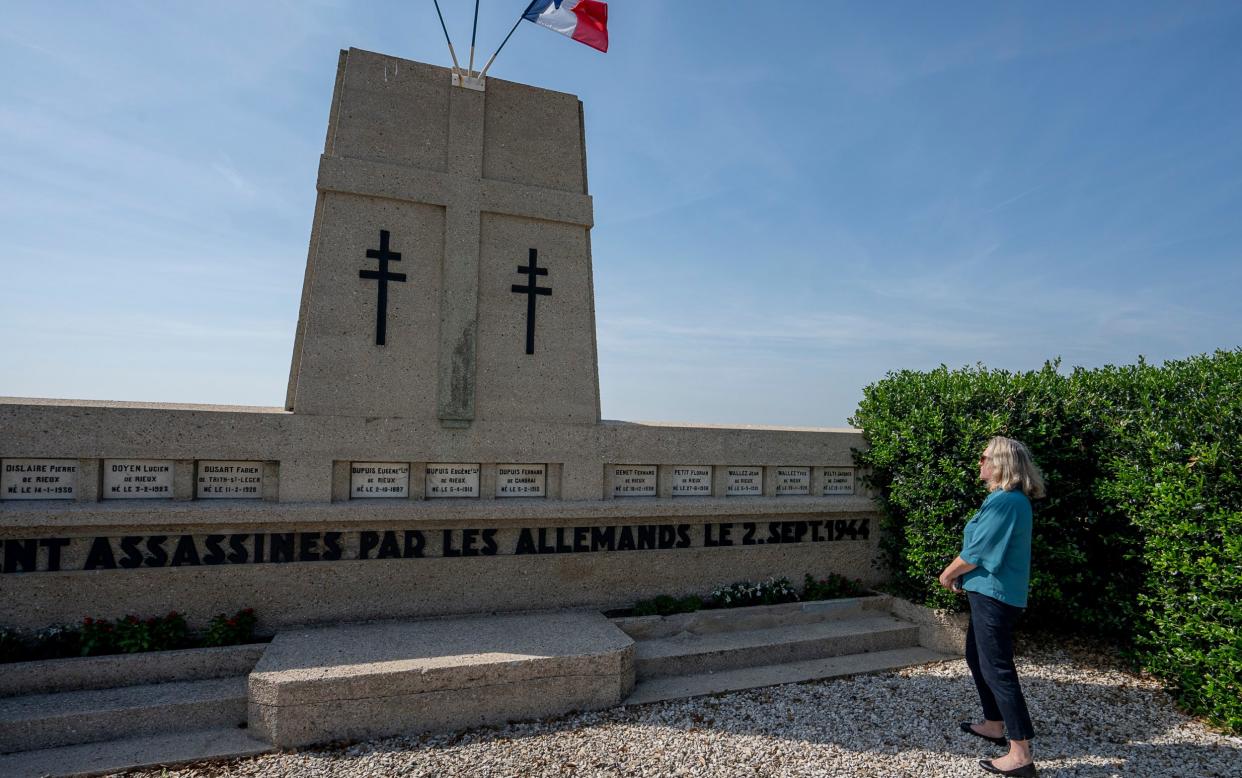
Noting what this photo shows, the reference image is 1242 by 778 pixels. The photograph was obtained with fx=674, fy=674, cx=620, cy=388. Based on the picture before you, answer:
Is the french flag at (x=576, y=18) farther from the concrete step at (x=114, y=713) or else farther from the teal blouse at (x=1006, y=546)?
the concrete step at (x=114, y=713)

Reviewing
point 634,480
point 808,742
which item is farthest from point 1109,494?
point 634,480

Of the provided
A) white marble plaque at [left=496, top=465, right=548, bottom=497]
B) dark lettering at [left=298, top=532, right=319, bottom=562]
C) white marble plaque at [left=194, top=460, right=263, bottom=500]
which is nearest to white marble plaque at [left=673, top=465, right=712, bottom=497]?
white marble plaque at [left=496, top=465, right=548, bottom=497]

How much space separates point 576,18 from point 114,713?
294 inches

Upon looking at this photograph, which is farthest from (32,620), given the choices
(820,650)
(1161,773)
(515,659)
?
(1161,773)

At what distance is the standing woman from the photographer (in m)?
4.48

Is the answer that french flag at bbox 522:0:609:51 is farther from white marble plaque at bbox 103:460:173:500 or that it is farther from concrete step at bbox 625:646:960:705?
concrete step at bbox 625:646:960:705

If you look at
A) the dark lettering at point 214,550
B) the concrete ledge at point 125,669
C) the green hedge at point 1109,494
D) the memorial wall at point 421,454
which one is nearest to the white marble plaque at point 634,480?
the memorial wall at point 421,454

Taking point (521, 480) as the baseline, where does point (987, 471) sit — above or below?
above

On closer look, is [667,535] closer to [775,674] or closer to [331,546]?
[775,674]

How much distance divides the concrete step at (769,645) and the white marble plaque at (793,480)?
1464mm

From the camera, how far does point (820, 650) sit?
6.66 m

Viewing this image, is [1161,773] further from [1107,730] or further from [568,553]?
[568,553]

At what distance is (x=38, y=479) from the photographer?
547 cm

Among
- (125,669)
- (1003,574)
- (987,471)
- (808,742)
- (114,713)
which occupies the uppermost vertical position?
(987,471)
